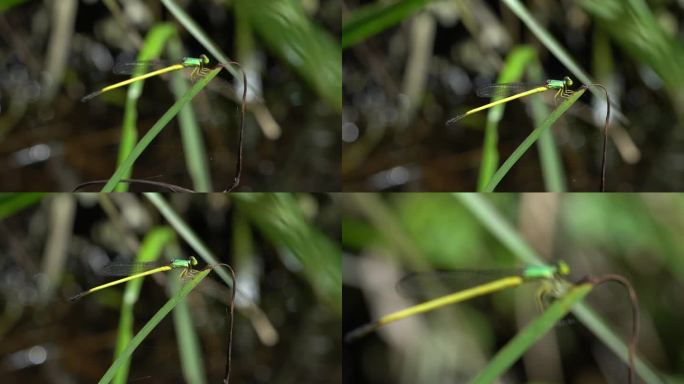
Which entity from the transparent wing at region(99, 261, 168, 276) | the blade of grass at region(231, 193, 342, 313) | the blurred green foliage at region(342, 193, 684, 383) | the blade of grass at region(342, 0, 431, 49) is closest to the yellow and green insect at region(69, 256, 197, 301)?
the transparent wing at region(99, 261, 168, 276)

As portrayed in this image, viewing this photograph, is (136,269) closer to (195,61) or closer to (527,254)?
(195,61)

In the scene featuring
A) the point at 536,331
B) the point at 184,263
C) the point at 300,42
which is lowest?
the point at 536,331

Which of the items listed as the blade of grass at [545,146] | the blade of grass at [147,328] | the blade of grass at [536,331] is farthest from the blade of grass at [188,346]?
the blade of grass at [545,146]

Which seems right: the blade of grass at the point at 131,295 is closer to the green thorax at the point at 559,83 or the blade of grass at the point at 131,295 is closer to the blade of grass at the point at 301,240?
the blade of grass at the point at 301,240

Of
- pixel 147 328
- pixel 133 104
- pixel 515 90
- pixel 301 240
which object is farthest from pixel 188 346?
pixel 515 90

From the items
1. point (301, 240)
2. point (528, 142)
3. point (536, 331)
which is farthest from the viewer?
point (301, 240)

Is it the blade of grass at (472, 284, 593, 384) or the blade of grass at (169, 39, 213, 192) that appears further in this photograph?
the blade of grass at (169, 39, 213, 192)

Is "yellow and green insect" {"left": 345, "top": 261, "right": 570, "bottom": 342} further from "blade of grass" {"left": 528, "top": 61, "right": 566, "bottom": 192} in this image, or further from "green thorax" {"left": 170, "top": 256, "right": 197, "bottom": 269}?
"green thorax" {"left": 170, "top": 256, "right": 197, "bottom": 269}
